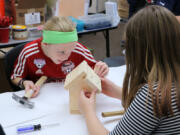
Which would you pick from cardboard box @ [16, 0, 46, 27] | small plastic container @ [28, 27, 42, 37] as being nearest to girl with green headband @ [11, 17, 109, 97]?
small plastic container @ [28, 27, 42, 37]

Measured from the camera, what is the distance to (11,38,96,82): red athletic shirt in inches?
55.6

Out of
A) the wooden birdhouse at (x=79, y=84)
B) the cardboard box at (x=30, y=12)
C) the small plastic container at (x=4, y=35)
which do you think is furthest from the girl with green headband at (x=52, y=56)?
the cardboard box at (x=30, y=12)

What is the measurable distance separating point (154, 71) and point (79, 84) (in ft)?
1.34

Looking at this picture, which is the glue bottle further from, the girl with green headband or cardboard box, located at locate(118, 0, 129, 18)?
cardboard box, located at locate(118, 0, 129, 18)

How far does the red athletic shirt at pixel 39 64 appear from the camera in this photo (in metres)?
1.41

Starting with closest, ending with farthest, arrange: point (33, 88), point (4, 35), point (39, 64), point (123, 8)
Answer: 1. point (33, 88)
2. point (39, 64)
3. point (4, 35)
4. point (123, 8)

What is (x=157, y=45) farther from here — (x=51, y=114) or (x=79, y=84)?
(x=51, y=114)

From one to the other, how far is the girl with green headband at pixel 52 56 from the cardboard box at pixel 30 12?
3.27ft

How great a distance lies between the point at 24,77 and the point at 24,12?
3.72 ft

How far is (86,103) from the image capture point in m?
1.02

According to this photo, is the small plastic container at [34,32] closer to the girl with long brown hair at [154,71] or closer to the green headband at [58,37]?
the green headband at [58,37]

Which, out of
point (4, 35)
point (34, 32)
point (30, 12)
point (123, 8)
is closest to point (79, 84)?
point (4, 35)

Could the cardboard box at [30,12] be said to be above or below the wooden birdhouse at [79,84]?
above

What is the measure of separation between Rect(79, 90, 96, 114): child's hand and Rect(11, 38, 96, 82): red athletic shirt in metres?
0.43
